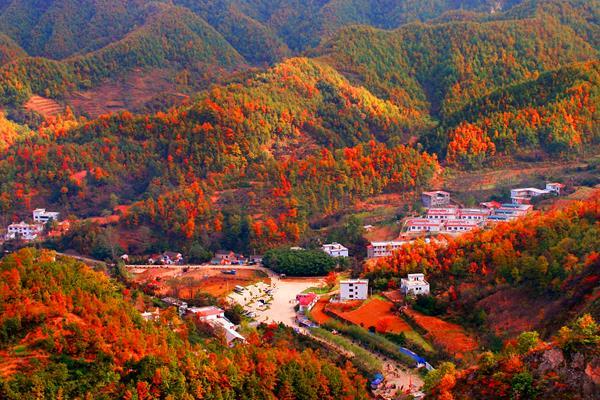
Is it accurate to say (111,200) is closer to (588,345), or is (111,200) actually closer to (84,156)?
(84,156)

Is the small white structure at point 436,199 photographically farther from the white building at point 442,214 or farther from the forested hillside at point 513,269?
the forested hillside at point 513,269

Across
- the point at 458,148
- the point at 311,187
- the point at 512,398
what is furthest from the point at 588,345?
the point at 458,148

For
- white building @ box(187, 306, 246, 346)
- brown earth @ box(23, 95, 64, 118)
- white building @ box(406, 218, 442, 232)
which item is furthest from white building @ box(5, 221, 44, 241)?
brown earth @ box(23, 95, 64, 118)

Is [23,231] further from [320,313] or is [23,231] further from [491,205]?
[491,205]

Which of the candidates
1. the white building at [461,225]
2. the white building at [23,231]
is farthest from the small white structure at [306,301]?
the white building at [23,231]

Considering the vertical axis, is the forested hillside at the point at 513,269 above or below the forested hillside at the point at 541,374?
below

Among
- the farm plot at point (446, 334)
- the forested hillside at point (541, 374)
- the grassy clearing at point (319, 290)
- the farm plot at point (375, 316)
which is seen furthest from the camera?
the grassy clearing at point (319, 290)

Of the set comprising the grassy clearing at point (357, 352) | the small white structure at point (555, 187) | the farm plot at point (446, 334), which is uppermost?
the small white structure at point (555, 187)
